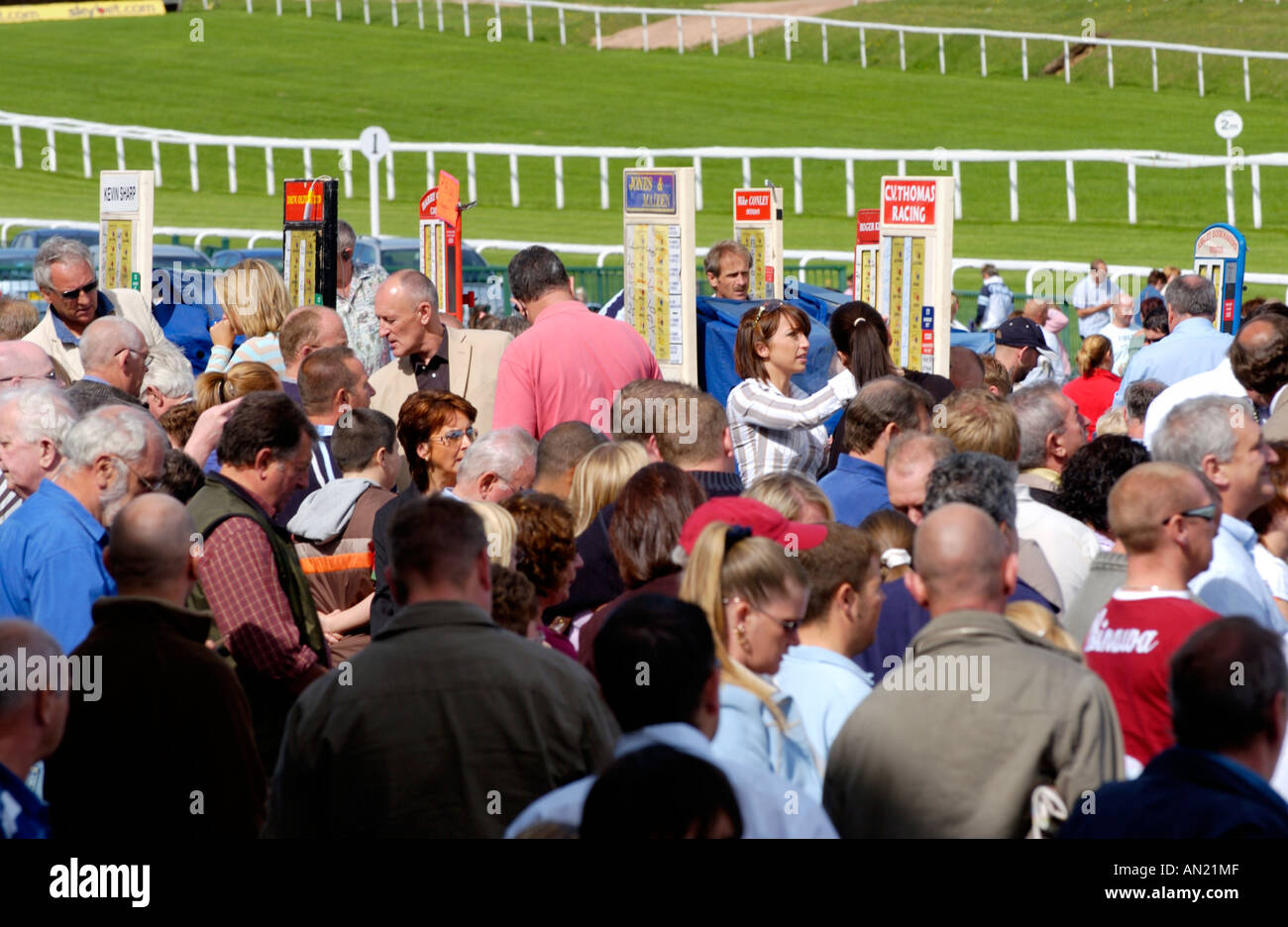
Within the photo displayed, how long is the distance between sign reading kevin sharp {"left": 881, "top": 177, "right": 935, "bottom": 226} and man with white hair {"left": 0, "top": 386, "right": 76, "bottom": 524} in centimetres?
542

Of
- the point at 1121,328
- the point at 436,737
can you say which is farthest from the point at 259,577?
the point at 1121,328

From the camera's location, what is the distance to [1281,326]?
7.29 m

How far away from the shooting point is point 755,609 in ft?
13.8

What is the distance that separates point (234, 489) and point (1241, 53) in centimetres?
5052

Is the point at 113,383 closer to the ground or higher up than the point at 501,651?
higher up

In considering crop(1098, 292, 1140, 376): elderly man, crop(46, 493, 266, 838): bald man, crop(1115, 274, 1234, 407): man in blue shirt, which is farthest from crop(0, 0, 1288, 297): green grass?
crop(46, 493, 266, 838): bald man

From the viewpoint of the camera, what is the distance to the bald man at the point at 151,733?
414 centimetres

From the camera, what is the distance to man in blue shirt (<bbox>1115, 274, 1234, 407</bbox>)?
31.7 feet

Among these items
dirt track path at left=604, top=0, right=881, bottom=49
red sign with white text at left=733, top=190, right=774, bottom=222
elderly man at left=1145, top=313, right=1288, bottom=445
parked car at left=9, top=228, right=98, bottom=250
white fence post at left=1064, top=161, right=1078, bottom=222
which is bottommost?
elderly man at left=1145, top=313, right=1288, bottom=445

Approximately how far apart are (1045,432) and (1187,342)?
361 centimetres

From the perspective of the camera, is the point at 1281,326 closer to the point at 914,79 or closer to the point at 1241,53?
the point at 1241,53

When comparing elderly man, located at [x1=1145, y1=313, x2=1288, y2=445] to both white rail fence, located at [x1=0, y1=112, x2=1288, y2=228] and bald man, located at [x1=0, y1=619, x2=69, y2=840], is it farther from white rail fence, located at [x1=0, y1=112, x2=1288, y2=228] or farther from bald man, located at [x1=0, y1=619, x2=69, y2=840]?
white rail fence, located at [x1=0, y1=112, x2=1288, y2=228]

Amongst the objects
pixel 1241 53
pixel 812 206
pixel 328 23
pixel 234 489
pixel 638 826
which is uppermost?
pixel 328 23
